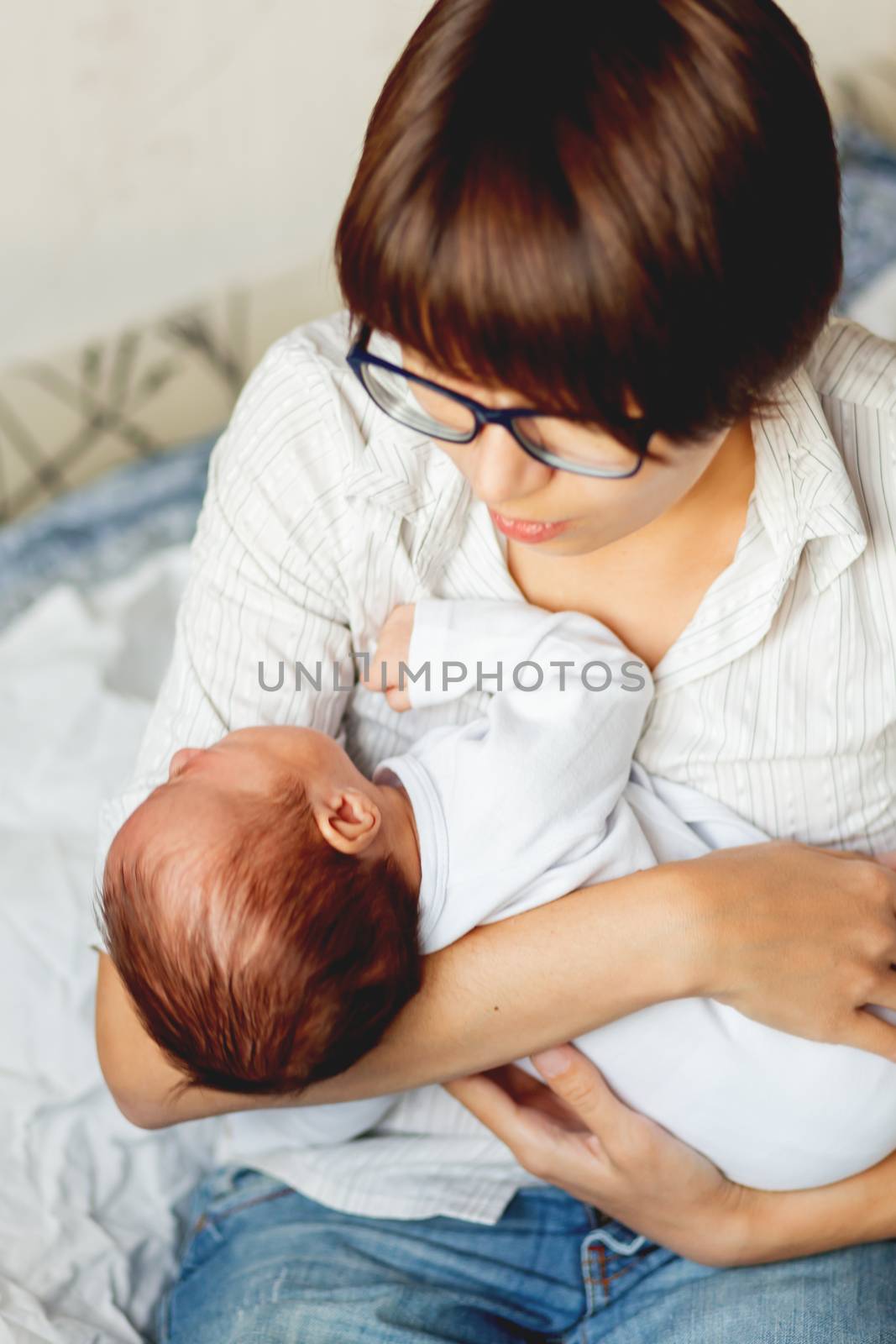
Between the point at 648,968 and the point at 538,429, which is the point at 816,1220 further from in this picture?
the point at 538,429

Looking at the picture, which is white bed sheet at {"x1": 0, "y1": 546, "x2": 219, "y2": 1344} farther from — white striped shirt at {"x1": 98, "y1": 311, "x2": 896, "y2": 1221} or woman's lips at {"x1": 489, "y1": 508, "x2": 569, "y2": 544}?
woman's lips at {"x1": 489, "y1": 508, "x2": 569, "y2": 544}

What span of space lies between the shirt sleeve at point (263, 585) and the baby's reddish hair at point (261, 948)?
0.45ft

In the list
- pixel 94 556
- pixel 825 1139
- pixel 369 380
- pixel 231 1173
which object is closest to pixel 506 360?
pixel 369 380

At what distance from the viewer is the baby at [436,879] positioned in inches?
40.8

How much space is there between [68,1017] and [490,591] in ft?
2.33

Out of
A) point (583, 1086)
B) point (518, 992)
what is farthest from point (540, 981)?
point (583, 1086)

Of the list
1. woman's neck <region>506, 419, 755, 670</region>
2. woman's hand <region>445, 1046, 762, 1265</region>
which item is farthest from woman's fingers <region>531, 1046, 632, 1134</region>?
woman's neck <region>506, 419, 755, 670</region>

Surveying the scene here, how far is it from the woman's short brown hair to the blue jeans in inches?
31.6

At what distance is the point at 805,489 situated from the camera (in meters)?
1.09

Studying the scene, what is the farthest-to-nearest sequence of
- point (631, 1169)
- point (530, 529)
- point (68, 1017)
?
1. point (68, 1017)
2. point (631, 1169)
3. point (530, 529)

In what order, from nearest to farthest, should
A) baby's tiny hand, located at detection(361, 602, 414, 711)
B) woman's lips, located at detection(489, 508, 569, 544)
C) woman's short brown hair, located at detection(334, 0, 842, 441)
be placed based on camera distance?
woman's short brown hair, located at detection(334, 0, 842, 441) < woman's lips, located at detection(489, 508, 569, 544) < baby's tiny hand, located at detection(361, 602, 414, 711)

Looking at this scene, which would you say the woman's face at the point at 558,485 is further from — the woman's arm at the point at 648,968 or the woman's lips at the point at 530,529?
the woman's arm at the point at 648,968

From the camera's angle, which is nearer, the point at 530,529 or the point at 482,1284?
the point at 530,529

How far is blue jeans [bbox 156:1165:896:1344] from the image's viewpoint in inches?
43.2
